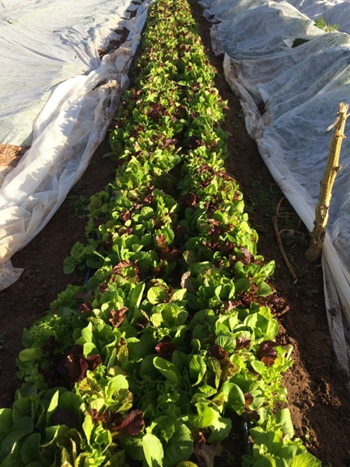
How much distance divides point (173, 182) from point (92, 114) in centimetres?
359

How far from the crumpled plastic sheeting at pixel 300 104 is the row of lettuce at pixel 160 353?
982 millimetres

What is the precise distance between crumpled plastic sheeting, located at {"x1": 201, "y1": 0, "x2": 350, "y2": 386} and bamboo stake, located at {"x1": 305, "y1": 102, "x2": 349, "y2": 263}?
0.14 m

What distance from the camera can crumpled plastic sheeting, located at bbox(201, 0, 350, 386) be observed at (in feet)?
13.8

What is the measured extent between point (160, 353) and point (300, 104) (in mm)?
6037

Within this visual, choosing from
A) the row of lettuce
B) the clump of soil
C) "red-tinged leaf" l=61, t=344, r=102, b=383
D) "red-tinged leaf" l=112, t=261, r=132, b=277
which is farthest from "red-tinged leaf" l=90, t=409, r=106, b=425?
the clump of soil

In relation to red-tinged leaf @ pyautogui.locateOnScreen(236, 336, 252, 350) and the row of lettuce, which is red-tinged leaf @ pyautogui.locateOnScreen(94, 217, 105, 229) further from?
red-tinged leaf @ pyautogui.locateOnScreen(236, 336, 252, 350)

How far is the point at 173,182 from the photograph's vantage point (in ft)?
18.2

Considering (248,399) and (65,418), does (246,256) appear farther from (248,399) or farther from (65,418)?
(65,418)

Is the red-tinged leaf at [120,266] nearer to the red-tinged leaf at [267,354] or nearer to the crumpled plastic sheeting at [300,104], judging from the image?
the red-tinged leaf at [267,354]

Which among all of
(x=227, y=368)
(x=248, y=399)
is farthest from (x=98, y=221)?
(x=248, y=399)

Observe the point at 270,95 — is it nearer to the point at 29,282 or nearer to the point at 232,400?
the point at 29,282

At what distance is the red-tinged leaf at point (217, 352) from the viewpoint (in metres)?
2.56

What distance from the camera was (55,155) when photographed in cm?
658

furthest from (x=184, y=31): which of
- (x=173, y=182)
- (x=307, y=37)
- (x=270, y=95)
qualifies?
(x=173, y=182)
